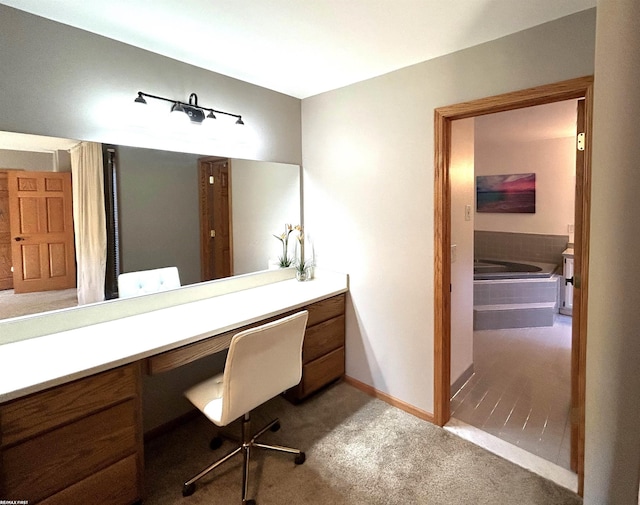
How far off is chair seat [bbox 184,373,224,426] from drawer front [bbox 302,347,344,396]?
776mm

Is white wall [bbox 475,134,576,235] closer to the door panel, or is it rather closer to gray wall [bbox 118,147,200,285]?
gray wall [bbox 118,147,200,285]

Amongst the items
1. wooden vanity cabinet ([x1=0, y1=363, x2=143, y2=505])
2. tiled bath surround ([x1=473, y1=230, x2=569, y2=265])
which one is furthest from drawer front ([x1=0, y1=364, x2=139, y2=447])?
tiled bath surround ([x1=473, y1=230, x2=569, y2=265])

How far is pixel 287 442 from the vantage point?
2.18 m

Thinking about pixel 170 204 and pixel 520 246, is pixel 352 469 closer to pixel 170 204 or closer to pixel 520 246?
pixel 170 204

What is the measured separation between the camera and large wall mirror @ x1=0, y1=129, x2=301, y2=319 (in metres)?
1.74

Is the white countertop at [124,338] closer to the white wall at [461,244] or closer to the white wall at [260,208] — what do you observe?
the white wall at [260,208]

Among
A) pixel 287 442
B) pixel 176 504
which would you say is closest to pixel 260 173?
pixel 287 442

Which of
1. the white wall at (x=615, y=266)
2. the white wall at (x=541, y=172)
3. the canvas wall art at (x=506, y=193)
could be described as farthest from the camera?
the canvas wall art at (x=506, y=193)

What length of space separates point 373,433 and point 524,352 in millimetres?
2034

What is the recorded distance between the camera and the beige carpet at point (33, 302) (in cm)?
169

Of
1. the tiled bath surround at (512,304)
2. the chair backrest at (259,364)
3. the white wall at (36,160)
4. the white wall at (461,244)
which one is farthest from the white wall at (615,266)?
the tiled bath surround at (512,304)

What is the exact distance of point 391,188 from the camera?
247cm

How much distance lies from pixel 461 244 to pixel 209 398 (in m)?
2.08

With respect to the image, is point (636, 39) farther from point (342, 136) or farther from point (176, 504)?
point (176, 504)
